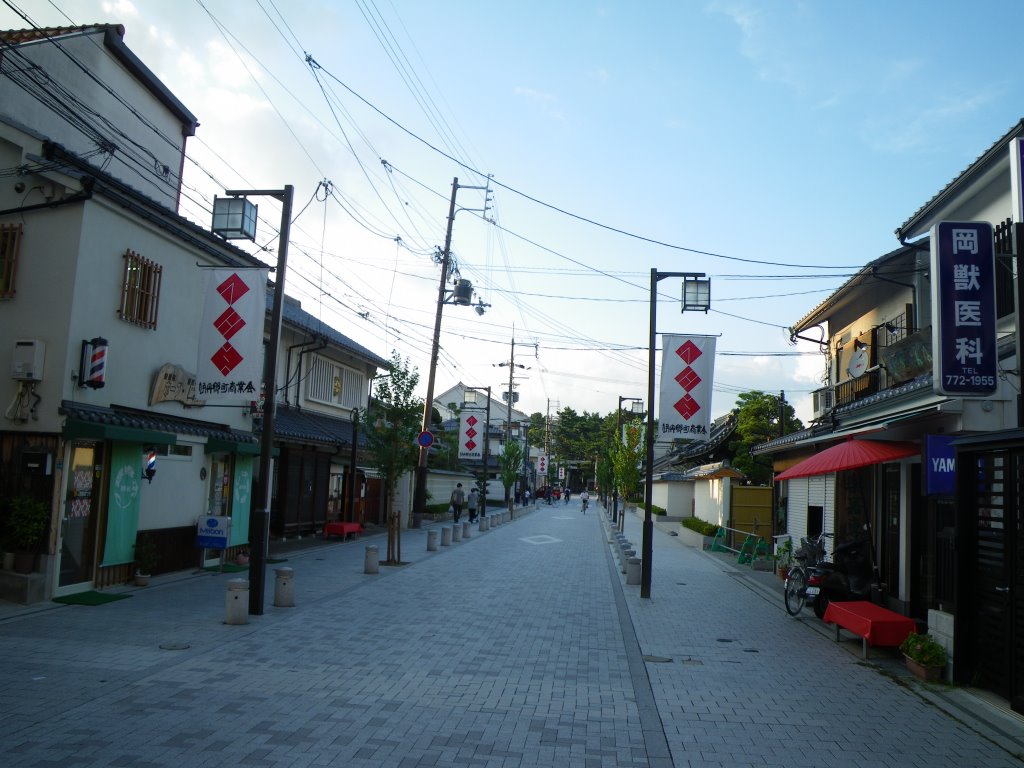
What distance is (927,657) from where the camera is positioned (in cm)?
928

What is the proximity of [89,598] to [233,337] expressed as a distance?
15.4ft

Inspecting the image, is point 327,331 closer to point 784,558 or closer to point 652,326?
point 652,326

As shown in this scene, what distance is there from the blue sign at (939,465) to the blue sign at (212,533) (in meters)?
12.8

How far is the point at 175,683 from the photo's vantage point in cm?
813

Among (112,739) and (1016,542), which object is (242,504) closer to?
(112,739)

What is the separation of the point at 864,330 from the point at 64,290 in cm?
1674

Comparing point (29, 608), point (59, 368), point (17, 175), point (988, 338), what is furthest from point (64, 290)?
point (988, 338)

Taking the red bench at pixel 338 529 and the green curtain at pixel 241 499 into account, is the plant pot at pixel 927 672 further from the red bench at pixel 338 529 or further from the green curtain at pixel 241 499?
the red bench at pixel 338 529

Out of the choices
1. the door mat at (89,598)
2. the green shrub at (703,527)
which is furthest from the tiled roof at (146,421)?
the green shrub at (703,527)

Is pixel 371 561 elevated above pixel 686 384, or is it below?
below

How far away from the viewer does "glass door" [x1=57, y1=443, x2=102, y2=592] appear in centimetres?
1237

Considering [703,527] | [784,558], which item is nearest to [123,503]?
[784,558]

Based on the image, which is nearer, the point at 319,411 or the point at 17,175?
the point at 17,175

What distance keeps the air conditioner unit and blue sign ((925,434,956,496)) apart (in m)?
9.42
